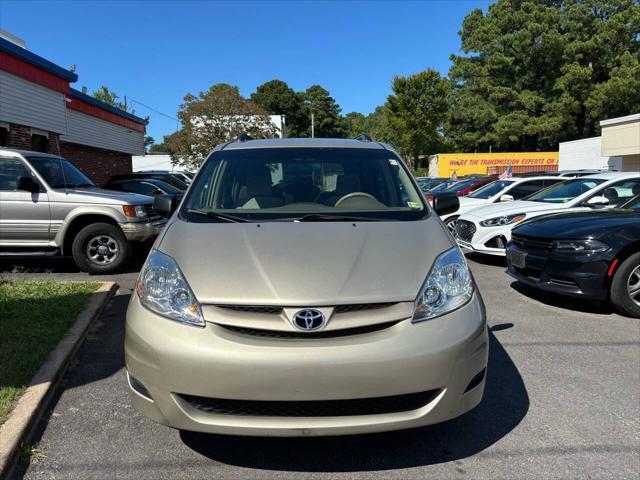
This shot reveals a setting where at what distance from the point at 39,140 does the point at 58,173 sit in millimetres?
7848

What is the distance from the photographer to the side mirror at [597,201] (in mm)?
8023

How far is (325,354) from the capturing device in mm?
2369

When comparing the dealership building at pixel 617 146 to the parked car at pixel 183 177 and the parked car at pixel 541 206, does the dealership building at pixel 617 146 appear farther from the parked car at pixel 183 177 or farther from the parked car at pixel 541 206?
the parked car at pixel 183 177

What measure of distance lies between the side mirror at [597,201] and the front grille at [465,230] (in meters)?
1.80

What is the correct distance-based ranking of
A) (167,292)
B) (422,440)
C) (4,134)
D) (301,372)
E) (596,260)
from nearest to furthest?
(301,372) < (167,292) < (422,440) < (596,260) < (4,134)

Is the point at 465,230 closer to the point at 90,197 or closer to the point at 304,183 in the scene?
the point at 304,183

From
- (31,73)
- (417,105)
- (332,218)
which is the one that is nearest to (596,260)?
(332,218)

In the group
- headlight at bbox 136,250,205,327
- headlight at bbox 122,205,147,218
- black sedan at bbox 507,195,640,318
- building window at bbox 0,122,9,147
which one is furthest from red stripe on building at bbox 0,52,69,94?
black sedan at bbox 507,195,640,318

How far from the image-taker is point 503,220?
8.62 metres

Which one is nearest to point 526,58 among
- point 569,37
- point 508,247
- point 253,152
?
point 569,37

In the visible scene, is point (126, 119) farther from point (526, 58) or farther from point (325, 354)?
point (526, 58)

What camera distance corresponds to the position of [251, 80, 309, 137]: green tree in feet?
247

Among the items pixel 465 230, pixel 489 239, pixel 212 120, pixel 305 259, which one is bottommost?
pixel 489 239

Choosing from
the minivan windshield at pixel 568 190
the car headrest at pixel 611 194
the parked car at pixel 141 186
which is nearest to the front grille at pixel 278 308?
the car headrest at pixel 611 194
